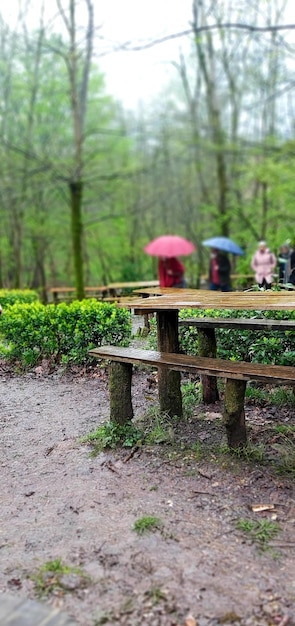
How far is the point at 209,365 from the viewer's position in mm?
3426

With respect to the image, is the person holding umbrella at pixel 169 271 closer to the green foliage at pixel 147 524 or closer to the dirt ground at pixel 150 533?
the dirt ground at pixel 150 533

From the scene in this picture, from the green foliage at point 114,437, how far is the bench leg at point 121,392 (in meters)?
0.07

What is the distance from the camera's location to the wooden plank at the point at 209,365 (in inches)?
124

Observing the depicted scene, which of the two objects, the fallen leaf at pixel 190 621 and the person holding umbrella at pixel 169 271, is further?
the person holding umbrella at pixel 169 271

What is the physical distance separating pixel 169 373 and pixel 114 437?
2.37 ft

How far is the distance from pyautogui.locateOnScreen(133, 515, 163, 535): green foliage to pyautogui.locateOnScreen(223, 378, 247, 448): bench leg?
95cm

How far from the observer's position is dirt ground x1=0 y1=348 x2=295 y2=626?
216 cm

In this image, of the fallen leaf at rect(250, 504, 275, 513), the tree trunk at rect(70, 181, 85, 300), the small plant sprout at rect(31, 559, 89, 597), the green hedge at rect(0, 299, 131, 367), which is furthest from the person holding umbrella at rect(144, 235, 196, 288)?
the small plant sprout at rect(31, 559, 89, 597)

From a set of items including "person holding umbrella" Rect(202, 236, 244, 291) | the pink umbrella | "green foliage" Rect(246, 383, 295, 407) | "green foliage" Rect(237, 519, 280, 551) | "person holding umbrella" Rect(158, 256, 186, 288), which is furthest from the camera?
"person holding umbrella" Rect(202, 236, 244, 291)

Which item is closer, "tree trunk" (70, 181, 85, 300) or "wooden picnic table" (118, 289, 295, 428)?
"wooden picnic table" (118, 289, 295, 428)

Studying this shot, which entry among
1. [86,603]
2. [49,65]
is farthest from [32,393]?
[49,65]

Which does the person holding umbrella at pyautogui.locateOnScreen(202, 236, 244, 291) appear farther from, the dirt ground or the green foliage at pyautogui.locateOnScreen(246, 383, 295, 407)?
the dirt ground

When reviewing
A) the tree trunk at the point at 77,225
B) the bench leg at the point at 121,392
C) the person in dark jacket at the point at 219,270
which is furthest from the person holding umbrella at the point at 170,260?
the bench leg at the point at 121,392

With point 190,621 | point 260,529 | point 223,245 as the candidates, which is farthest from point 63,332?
point 223,245
